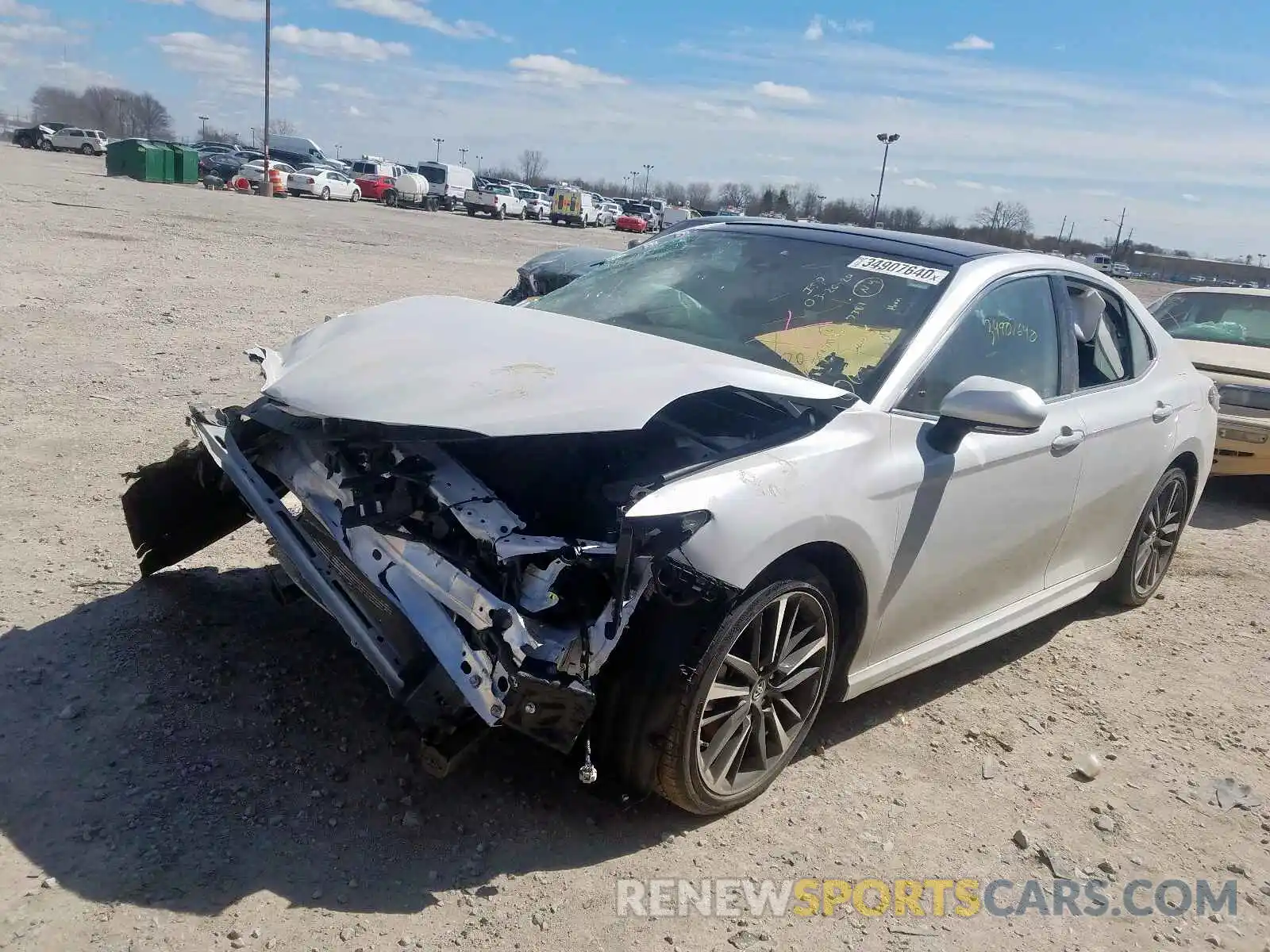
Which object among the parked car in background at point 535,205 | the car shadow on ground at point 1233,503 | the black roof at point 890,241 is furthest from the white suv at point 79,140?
the black roof at point 890,241

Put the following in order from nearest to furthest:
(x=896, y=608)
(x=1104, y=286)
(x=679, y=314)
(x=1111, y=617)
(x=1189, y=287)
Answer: (x=896, y=608) < (x=679, y=314) < (x=1104, y=286) < (x=1111, y=617) < (x=1189, y=287)

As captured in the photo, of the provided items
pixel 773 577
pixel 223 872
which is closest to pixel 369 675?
pixel 223 872

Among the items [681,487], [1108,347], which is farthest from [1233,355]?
[681,487]

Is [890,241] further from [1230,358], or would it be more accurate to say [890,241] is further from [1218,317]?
[1218,317]

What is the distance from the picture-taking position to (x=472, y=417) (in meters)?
2.75

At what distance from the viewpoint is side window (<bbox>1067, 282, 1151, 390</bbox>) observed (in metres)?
4.42

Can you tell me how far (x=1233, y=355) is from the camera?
8.20 meters

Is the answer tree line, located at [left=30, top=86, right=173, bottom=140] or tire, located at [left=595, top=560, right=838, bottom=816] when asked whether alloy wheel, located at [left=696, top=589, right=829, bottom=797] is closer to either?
tire, located at [left=595, top=560, right=838, bottom=816]

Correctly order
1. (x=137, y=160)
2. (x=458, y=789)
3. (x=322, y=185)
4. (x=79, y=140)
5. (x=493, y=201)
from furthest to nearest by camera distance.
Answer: (x=79, y=140), (x=493, y=201), (x=322, y=185), (x=137, y=160), (x=458, y=789)

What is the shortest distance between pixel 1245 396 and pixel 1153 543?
10.1 feet

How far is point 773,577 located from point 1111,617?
3.15m

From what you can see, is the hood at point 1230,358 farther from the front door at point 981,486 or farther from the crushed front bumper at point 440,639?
the crushed front bumper at point 440,639

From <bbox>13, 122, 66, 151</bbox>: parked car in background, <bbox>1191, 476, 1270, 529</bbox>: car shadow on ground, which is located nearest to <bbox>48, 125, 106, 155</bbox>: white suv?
<bbox>13, 122, 66, 151</bbox>: parked car in background

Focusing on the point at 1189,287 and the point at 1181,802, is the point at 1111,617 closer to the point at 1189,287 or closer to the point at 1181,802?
the point at 1181,802
